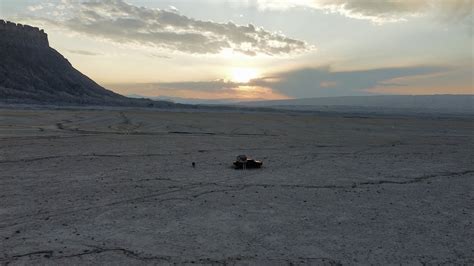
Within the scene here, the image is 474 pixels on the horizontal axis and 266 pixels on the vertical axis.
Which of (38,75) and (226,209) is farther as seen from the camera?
(38,75)

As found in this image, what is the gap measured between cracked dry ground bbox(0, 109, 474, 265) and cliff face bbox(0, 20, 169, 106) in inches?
3393

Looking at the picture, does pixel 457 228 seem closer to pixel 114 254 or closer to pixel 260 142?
pixel 114 254

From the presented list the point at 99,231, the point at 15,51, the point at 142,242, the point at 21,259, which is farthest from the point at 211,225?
the point at 15,51

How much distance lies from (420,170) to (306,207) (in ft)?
28.7

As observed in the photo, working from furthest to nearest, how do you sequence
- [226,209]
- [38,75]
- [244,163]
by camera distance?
[38,75] < [244,163] < [226,209]

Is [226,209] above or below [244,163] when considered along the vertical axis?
below

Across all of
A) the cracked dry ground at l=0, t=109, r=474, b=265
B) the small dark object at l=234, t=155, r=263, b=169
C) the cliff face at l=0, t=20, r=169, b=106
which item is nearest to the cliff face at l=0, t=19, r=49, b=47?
the cliff face at l=0, t=20, r=169, b=106

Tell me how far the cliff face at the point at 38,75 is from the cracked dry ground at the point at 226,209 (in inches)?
3393

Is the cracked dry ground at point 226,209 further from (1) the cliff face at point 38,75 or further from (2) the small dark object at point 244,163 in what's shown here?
(1) the cliff face at point 38,75

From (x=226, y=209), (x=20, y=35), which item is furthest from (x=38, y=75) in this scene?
(x=226, y=209)

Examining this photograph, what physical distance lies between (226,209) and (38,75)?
119785 mm

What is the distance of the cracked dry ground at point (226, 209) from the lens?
8.14 m

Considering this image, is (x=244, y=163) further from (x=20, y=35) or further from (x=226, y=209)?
(x=20, y=35)

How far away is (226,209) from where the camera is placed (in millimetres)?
11133
